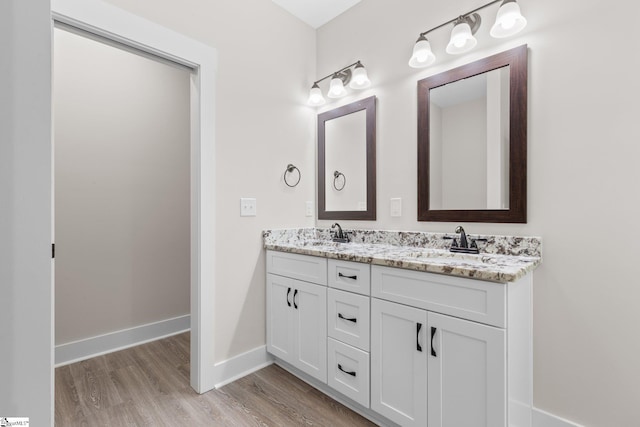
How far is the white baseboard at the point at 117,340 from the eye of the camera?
225 cm

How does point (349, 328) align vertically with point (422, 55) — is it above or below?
below

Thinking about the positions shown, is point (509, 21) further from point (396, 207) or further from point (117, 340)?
point (117, 340)

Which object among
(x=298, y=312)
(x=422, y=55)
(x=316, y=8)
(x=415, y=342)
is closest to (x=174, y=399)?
(x=298, y=312)

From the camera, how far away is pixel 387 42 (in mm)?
2145

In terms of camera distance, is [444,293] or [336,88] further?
[336,88]

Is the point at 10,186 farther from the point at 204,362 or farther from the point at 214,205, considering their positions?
the point at 204,362

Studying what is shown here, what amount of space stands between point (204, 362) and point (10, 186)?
1.92 m

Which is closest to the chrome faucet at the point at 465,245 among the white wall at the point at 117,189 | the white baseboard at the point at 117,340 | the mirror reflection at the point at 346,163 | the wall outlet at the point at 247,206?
the mirror reflection at the point at 346,163

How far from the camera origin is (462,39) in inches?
65.1

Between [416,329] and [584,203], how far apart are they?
3.08ft

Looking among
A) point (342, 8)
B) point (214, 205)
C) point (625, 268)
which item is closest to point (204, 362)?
point (214, 205)

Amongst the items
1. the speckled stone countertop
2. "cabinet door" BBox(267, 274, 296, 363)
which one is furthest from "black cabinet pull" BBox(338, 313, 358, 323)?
"cabinet door" BBox(267, 274, 296, 363)

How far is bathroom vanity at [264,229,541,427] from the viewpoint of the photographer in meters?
1.19

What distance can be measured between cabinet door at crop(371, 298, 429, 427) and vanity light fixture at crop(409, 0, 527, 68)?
4.61 ft
